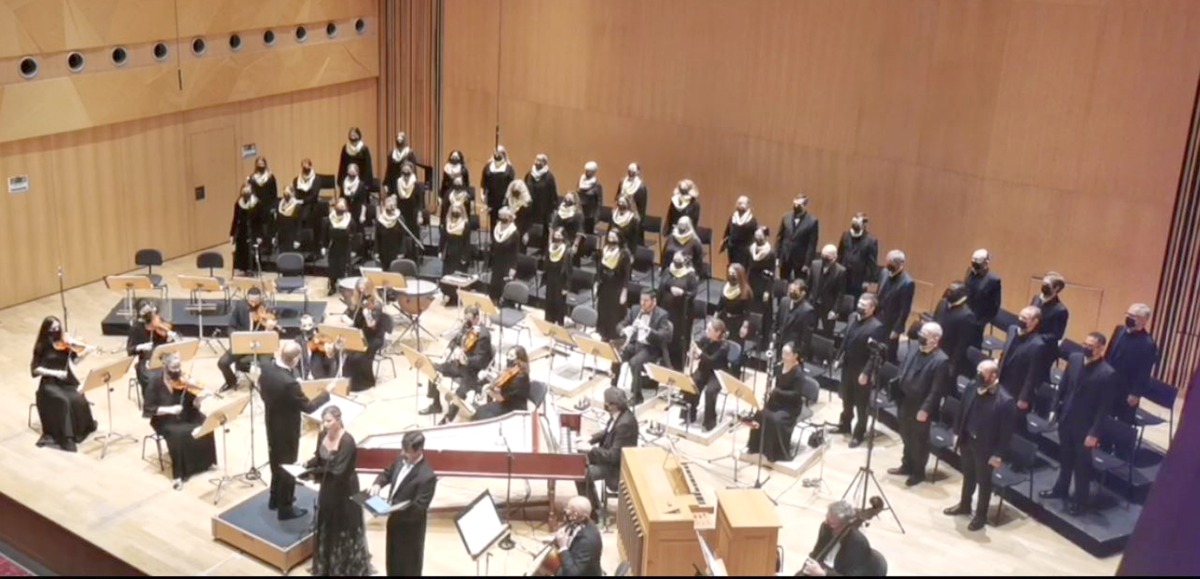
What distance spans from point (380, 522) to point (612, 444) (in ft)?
6.50

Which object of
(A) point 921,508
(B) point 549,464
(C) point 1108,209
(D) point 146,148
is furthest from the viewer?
(D) point 146,148

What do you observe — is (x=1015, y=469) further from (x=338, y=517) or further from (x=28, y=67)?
(x=28, y=67)

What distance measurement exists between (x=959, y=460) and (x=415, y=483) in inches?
208

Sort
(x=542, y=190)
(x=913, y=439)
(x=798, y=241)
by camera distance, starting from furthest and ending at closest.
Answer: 1. (x=542, y=190)
2. (x=798, y=241)
3. (x=913, y=439)

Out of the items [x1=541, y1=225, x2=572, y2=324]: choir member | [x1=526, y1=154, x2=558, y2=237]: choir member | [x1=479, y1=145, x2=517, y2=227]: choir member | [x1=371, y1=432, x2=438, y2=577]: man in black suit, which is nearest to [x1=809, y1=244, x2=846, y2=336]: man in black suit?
[x1=541, y1=225, x2=572, y2=324]: choir member

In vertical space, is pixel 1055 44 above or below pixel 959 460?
above

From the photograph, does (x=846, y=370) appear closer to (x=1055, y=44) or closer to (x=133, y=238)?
(x=1055, y=44)

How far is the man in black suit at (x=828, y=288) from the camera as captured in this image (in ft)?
42.9

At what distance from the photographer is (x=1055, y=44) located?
44.2 feet

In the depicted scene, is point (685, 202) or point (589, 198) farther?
point (589, 198)

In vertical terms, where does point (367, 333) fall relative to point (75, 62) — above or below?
below

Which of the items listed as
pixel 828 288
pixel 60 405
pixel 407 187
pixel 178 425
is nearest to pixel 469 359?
pixel 178 425

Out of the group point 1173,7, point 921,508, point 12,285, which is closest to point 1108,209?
point 1173,7

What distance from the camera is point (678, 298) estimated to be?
13.0 m
